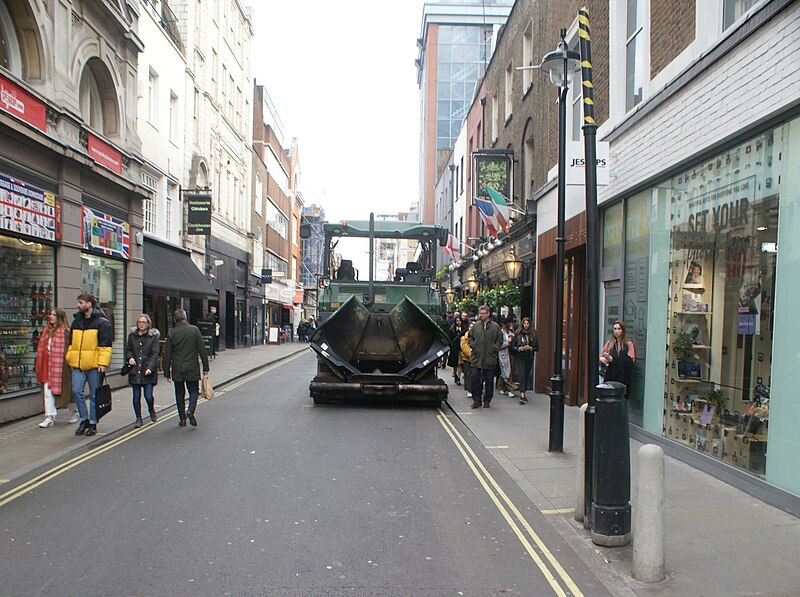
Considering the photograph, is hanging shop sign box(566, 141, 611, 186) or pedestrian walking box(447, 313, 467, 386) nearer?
hanging shop sign box(566, 141, 611, 186)

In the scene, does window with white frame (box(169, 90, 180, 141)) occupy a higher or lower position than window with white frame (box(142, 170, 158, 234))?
higher

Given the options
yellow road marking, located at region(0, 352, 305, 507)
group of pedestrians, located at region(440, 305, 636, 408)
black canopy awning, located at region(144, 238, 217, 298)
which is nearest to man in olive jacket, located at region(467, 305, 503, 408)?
group of pedestrians, located at region(440, 305, 636, 408)

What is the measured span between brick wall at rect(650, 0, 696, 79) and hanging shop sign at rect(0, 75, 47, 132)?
374 inches

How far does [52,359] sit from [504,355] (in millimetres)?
8737

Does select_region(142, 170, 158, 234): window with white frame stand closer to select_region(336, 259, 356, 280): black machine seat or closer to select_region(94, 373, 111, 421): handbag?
select_region(336, 259, 356, 280): black machine seat

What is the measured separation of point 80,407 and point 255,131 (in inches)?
1288

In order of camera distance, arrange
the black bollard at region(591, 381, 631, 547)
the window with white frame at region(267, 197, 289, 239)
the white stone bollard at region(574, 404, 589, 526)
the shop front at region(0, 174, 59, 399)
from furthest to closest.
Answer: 1. the window with white frame at region(267, 197, 289, 239)
2. the shop front at region(0, 174, 59, 399)
3. the white stone bollard at region(574, 404, 589, 526)
4. the black bollard at region(591, 381, 631, 547)

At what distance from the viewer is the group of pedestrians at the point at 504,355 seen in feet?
28.6

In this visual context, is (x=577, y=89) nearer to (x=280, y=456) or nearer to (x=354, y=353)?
(x=354, y=353)

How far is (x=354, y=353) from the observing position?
12180 mm

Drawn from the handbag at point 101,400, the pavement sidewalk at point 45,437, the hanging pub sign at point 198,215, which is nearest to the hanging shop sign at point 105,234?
the pavement sidewalk at point 45,437

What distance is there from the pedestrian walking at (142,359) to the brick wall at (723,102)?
7478mm

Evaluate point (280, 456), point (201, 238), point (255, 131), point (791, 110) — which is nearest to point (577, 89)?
point (791, 110)

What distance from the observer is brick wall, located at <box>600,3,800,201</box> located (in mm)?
5781
